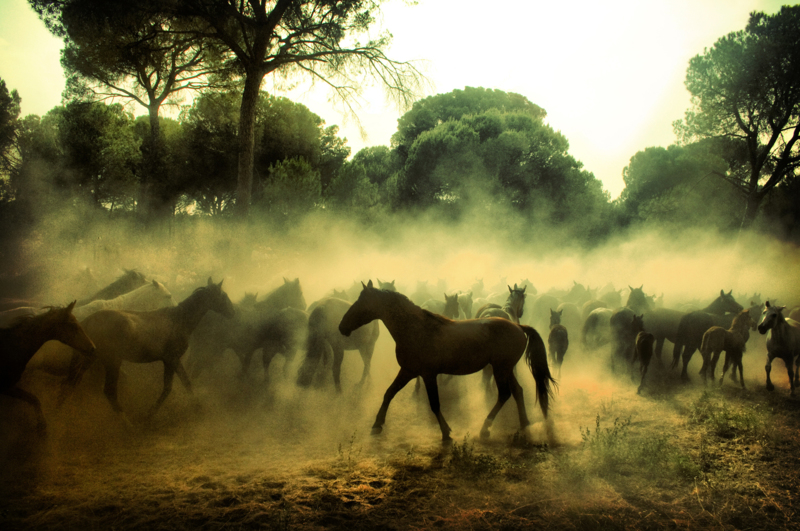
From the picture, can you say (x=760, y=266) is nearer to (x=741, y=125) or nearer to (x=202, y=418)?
(x=741, y=125)

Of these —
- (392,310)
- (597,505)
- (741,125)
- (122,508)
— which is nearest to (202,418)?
(122,508)

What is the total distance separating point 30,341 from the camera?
4.56m

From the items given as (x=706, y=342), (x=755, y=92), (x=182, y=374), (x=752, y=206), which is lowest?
(x=182, y=374)

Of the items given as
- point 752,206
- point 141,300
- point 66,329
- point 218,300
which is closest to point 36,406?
point 66,329

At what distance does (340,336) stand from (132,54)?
43.4 ft

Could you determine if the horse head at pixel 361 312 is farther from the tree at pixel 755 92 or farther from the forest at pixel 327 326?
the tree at pixel 755 92

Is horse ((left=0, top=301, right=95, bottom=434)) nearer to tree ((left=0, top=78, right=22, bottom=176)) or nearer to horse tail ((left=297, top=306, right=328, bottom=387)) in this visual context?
horse tail ((left=297, top=306, right=328, bottom=387))

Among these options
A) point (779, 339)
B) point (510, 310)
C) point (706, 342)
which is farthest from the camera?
point (510, 310)

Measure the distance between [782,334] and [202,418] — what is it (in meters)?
9.96

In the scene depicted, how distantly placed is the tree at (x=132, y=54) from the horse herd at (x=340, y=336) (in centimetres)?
813

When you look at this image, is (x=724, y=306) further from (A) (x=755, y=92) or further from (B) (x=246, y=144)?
(B) (x=246, y=144)

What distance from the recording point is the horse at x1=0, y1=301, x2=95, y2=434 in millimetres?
4367

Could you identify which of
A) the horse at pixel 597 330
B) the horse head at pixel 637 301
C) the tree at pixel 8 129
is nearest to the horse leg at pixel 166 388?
the horse at pixel 597 330

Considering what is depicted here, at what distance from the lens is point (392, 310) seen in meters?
5.32
